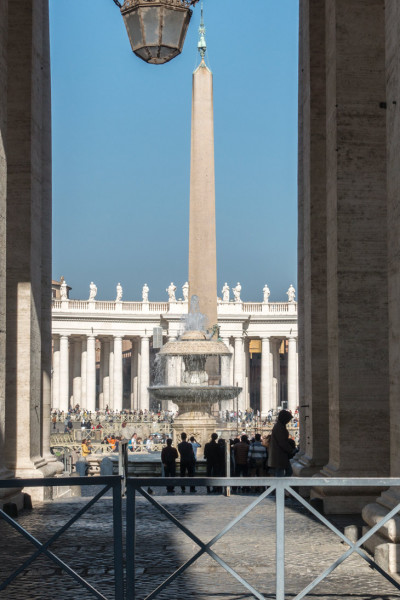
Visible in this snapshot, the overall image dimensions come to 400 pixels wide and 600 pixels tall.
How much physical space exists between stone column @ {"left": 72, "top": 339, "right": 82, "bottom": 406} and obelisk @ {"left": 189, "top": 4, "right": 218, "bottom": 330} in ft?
188

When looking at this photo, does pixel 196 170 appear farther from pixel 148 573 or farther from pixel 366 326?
pixel 148 573

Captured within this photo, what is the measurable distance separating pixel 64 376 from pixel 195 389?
55316 mm

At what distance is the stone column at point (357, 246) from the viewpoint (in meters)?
10.9

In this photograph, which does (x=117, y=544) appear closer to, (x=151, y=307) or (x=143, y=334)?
(x=143, y=334)

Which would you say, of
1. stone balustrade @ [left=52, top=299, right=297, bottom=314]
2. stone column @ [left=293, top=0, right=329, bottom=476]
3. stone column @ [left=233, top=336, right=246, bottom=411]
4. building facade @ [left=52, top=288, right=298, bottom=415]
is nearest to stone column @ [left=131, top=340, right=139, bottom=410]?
building facade @ [left=52, top=288, right=298, bottom=415]

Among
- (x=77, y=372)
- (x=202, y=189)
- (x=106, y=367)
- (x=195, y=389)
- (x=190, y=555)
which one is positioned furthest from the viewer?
(x=106, y=367)

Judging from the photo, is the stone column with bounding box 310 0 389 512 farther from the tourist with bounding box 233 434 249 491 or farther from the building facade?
the building facade

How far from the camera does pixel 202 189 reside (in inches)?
1212

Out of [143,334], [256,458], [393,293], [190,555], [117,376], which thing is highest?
[143,334]

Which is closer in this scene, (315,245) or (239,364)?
(315,245)

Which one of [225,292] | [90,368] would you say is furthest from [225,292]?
[90,368]

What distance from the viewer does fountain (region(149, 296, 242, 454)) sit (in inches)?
1034

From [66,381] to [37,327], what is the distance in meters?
66.8

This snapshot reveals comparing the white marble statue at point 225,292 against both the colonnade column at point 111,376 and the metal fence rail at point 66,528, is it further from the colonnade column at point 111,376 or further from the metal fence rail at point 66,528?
the metal fence rail at point 66,528
